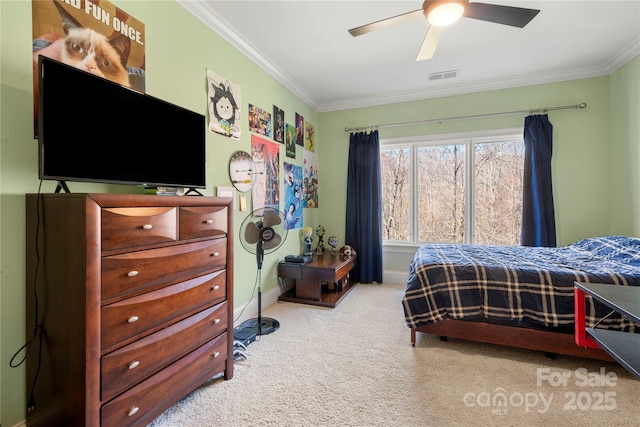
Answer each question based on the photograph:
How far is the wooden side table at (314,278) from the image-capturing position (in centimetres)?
307

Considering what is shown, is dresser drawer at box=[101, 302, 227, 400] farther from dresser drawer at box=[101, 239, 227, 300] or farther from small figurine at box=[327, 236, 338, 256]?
small figurine at box=[327, 236, 338, 256]

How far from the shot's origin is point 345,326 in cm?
259

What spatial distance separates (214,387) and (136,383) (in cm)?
58

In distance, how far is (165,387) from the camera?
4.53 feet

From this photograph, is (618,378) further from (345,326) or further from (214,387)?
(214,387)

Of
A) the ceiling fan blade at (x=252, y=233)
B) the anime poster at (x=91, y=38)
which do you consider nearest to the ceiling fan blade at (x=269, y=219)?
the ceiling fan blade at (x=252, y=233)

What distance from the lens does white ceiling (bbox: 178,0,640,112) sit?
7.17 feet

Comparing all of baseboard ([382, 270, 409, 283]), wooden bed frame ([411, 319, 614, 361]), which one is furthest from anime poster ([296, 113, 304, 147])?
wooden bed frame ([411, 319, 614, 361])

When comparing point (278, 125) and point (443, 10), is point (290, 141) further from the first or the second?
point (443, 10)

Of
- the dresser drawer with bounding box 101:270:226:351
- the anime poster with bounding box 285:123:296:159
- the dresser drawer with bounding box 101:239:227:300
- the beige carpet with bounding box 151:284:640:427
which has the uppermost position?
the anime poster with bounding box 285:123:296:159

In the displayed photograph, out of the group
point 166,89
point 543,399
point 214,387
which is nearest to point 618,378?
point 543,399

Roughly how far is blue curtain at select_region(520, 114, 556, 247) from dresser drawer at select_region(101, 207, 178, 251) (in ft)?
12.4

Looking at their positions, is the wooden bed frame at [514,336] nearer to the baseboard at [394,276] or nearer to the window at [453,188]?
the baseboard at [394,276]

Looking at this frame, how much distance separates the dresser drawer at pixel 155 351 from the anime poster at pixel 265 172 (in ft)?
4.61
